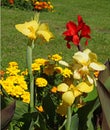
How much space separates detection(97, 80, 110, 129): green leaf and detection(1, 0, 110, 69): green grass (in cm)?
412

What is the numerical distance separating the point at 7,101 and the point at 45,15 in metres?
7.89

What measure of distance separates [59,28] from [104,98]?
6.80 meters

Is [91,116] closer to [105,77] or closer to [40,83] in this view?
[105,77]

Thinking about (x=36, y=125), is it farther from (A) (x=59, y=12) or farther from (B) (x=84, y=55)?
(A) (x=59, y=12)

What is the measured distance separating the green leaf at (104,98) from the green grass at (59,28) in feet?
13.5

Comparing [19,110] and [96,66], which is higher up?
[96,66]

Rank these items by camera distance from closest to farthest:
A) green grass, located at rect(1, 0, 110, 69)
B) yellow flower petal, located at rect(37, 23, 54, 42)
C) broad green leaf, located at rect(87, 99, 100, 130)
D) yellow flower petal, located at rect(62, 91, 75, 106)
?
yellow flower petal, located at rect(62, 91, 75, 106) → yellow flower petal, located at rect(37, 23, 54, 42) → broad green leaf, located at rect(87, 99, 100, 130) → green grass, located at rect(1, 0, 110, 69)

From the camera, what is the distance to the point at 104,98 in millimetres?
1448

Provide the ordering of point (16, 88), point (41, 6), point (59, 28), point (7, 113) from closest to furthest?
1. point (7, 113)
2. point (16, 88)
3. point (59, 28)
4. point (41, 6)

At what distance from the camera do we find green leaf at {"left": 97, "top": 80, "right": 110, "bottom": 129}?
143cm

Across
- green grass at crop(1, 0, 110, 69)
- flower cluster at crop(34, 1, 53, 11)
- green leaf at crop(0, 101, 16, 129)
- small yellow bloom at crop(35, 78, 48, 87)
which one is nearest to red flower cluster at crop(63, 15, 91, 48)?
green leaf at crop(0, 101, 16, 129)

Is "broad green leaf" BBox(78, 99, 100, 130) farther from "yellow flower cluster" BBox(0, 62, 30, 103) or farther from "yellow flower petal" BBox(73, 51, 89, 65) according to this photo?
"yellow flower cluster" BBox(0, 62, 30, 103)

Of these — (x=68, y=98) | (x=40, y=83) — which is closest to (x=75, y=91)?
(x=68, y=98)

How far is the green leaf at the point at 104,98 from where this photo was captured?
1431 mm
